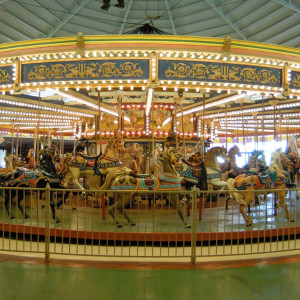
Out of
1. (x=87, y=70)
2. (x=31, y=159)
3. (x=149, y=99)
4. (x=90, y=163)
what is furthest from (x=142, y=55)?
(x=31, y=159)

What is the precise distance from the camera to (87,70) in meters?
7.24

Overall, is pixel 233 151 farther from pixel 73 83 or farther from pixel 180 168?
pixel 73 83

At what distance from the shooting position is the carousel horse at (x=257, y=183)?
22.7ft

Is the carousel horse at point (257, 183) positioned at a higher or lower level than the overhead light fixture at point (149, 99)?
lower

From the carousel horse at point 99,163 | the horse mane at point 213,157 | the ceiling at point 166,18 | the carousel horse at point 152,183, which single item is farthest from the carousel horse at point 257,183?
the ceiling at point 166,18

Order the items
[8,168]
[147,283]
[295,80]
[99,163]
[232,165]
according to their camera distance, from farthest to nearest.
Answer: [232,165]
[8,168]
[99,163]
[295,80]
[147,283]

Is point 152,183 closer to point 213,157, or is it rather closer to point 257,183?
point 257,183

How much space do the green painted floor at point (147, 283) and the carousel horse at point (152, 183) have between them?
92.3 inches

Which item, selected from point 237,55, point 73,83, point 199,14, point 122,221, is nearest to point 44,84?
point 73,83

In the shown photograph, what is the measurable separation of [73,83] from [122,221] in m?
2.98

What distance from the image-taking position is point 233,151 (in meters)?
10.8

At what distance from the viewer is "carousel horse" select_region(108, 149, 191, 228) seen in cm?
686

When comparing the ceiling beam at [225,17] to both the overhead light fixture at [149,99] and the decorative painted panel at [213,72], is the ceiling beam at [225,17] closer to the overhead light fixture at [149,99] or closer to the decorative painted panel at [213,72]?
the overhead light fixture at [149,99]

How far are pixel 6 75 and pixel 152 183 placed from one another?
13.0ft
